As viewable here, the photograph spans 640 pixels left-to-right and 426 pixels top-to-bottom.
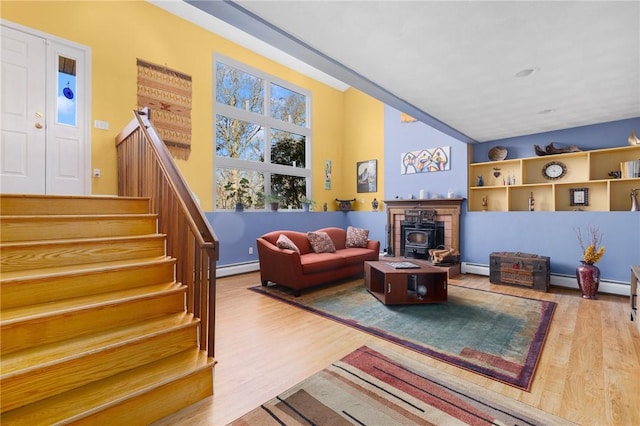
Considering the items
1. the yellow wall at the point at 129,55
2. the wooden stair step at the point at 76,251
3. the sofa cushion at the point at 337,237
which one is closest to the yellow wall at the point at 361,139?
the yellow wall at the point at 129,55

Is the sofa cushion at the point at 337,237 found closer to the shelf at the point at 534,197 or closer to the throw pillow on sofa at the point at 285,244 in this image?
the throw pillow on sofa at the point at 285,244

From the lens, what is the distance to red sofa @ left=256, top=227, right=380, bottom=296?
157 inches

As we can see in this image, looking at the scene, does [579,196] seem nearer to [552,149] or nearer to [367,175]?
[552,149]

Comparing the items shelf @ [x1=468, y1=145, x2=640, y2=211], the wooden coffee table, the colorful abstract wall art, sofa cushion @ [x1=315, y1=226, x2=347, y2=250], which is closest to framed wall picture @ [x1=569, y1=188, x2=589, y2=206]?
shelf @ [x1=468, y1=145, x2=640, y2=211]

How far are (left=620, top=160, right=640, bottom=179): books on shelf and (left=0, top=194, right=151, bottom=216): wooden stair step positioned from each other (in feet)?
20.8

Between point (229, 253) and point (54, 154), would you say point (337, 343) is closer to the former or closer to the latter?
point (229, 253)

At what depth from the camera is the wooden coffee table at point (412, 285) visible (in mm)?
3588

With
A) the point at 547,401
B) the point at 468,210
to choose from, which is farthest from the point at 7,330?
the point at 468,210

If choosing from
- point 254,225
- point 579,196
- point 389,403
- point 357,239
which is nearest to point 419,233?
point 357,239

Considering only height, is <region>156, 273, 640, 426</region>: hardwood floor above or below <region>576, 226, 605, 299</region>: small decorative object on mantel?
below

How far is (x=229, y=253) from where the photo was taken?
17.3 ft

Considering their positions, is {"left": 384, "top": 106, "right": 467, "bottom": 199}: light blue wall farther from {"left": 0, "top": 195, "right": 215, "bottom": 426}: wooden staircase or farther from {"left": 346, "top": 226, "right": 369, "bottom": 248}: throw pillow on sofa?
{"left": 0, "top": 195, "right": 215, "bottom": 426}: wooden staircase

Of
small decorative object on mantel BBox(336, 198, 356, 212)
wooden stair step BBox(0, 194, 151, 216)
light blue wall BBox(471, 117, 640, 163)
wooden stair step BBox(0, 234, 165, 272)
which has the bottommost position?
wooden stair step BBox(0, 234, 165, 272)

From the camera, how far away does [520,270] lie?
14.7ft
